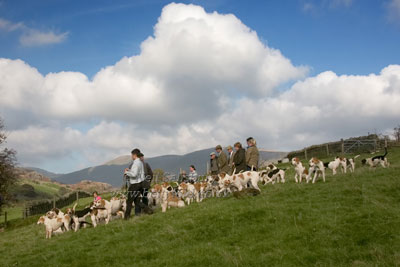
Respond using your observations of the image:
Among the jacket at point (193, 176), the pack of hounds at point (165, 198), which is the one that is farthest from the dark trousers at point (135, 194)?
the jacket at point (193, 176)

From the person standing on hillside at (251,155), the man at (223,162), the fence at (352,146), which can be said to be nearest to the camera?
the person standing on hillside at (251,155)

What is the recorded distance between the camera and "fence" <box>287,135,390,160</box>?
3742 centimetres

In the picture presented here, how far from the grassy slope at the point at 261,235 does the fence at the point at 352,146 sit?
91.4ft

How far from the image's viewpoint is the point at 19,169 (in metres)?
33.5

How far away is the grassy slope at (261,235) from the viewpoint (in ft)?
22.7

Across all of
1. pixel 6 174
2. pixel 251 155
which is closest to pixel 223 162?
pixel 251 155

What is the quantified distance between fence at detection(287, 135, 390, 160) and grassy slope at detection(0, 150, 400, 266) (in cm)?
2786

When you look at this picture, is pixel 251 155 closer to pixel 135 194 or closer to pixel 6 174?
pixel 135 194

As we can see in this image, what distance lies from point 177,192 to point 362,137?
32.8m

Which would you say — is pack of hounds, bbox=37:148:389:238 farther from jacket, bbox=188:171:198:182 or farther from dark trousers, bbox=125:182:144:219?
jacket, bbox=188:171:198:182

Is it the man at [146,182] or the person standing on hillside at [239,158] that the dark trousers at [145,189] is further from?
the person standing on hillside at [239,158]

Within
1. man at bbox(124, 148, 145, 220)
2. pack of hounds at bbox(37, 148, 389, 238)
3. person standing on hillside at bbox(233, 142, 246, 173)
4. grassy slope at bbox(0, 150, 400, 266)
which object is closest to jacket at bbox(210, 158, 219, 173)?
pack of hounds at bbox(37, 148, 389, 238)

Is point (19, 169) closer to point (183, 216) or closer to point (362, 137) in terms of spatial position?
point (183, 216)

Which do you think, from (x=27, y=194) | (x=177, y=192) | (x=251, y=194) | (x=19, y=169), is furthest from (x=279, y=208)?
(x=27, y=194)
